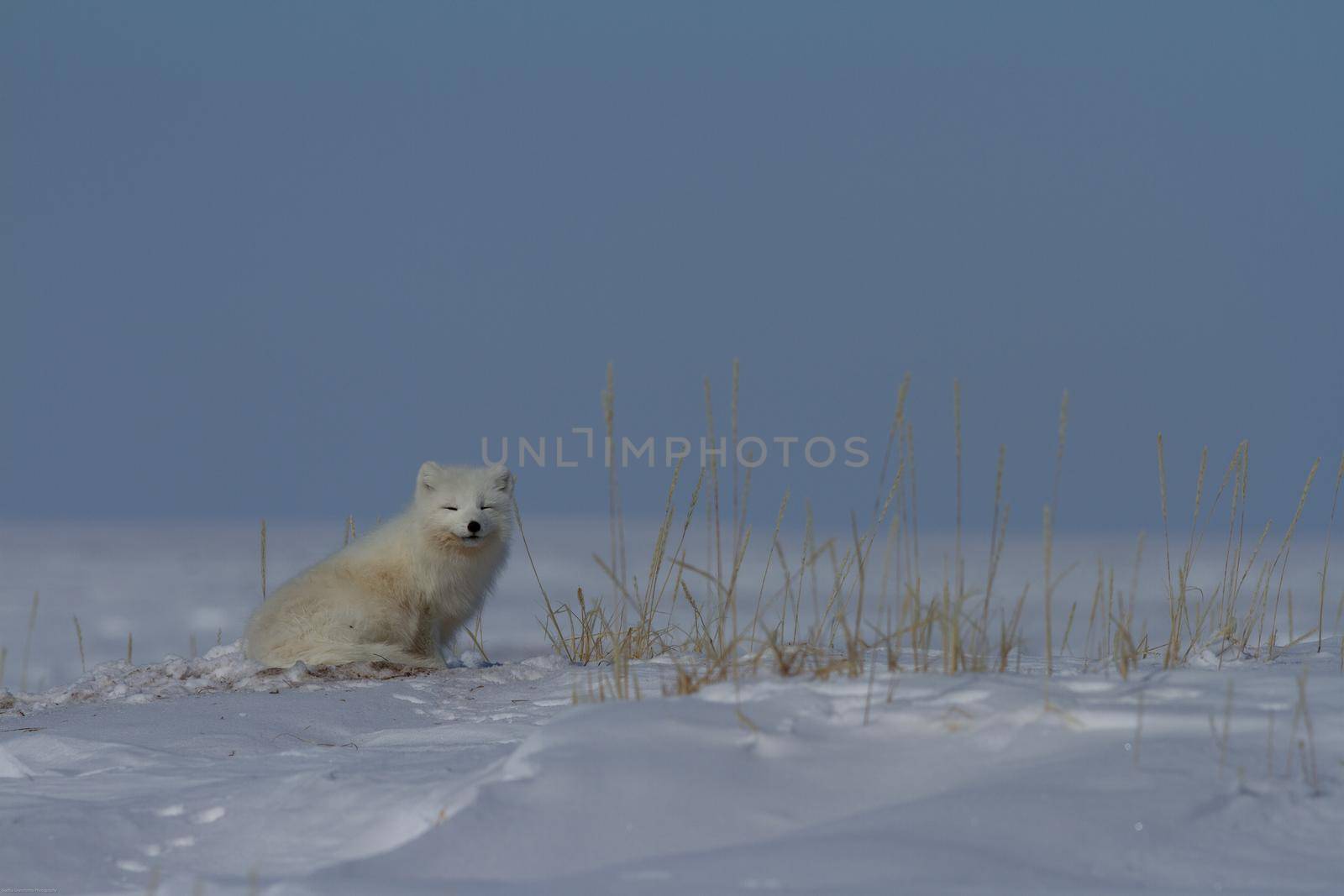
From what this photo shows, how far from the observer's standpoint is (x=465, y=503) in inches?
284

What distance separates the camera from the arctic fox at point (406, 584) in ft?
21.7

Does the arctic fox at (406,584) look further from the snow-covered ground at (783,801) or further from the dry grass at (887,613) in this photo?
the snow-covered ground at (783,801)

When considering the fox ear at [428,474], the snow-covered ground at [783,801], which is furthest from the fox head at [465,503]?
the snow-covered ground at [783,801]

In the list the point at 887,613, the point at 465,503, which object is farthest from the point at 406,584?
the point at 887,613

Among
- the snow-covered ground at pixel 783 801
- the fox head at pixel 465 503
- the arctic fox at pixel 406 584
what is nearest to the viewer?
the snow-covered ground at pixel 783 801

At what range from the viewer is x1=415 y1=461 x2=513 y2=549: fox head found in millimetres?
7098

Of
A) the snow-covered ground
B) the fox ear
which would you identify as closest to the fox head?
the fox ear

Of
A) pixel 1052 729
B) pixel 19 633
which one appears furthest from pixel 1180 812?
pixel 19 633

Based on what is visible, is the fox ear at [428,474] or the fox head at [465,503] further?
the fox ear at [428,474]

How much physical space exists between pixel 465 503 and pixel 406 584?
1.81 ft

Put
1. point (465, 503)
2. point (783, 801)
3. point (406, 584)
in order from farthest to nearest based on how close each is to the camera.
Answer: point (465, 503)
point (406, 584)
point (783, 801)

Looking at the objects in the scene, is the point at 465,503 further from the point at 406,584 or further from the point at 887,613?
the point at 887,613

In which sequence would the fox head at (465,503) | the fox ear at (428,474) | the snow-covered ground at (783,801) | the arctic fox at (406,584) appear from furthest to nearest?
the fox ear at (428,474), the fox head at (465,503), the arctic fox at (406,584), the snow-covered ground at (783,801)

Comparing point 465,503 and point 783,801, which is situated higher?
point 465,503
